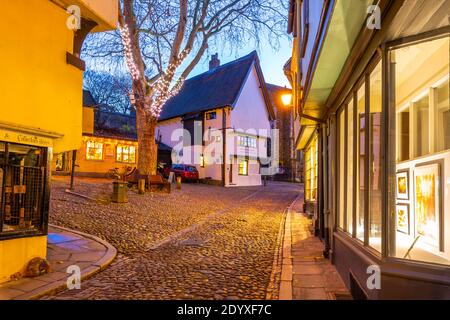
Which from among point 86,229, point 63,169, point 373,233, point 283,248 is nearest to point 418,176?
point 373,233

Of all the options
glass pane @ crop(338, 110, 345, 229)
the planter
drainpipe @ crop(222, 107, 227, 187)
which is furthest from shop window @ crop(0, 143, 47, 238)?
drainpipe @ crop(222, 107, 227, 187)

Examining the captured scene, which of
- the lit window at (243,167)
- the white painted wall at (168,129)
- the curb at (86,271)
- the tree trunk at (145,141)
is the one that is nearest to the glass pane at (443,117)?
the curb at (86,271)

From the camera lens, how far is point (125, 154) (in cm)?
2797

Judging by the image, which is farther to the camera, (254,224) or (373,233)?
(254,224)

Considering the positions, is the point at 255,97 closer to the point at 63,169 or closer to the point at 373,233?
the point at 63,169

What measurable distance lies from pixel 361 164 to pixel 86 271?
13.8ft

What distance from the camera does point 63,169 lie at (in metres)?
24.5

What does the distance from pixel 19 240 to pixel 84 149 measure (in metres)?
21.8

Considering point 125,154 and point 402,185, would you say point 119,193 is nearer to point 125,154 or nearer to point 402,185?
point 402,185

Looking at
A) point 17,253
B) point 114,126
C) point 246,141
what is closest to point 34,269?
point 17,253

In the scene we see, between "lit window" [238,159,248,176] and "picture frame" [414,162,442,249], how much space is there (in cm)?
2503

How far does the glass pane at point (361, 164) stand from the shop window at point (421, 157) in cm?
48

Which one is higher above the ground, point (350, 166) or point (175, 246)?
point (350, 166)
